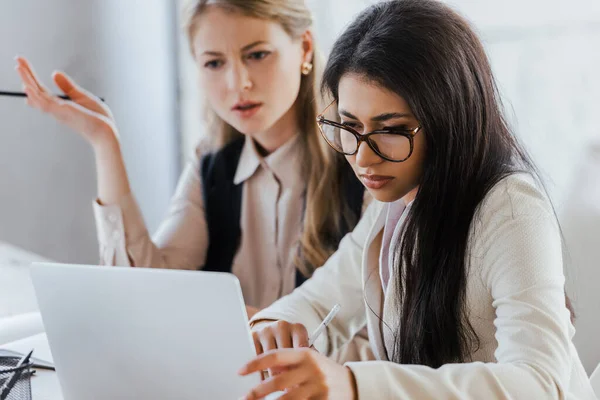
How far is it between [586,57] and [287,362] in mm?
1718

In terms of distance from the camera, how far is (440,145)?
916 millimetres

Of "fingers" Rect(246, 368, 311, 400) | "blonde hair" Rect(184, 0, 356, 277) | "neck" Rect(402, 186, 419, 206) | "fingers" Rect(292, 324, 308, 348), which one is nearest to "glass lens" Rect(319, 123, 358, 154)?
Result: "neck" Rect(402, 186, 419, 206)

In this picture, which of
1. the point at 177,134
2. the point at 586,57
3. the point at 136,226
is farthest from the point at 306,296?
the point at 177,134

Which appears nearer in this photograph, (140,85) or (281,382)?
(281,382)

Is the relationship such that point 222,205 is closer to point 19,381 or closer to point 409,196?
point 409,196

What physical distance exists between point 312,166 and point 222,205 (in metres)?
0.26

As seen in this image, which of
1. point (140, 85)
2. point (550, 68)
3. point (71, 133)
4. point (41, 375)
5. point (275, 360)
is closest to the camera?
point (275, 360)

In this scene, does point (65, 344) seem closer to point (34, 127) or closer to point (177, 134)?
point (34, 127)

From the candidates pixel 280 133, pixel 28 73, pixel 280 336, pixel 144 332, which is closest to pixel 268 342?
pixel 280 336

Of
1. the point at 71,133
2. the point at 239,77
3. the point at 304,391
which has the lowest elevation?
the point at 304,391

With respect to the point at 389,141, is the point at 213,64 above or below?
above

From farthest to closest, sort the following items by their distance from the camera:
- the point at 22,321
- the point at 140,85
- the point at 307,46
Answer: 1. the point at 140,85
2. the point at 307,46
3. the point at 22,321

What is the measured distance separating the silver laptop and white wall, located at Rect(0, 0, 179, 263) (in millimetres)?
1587

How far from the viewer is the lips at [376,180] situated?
3.12ft
